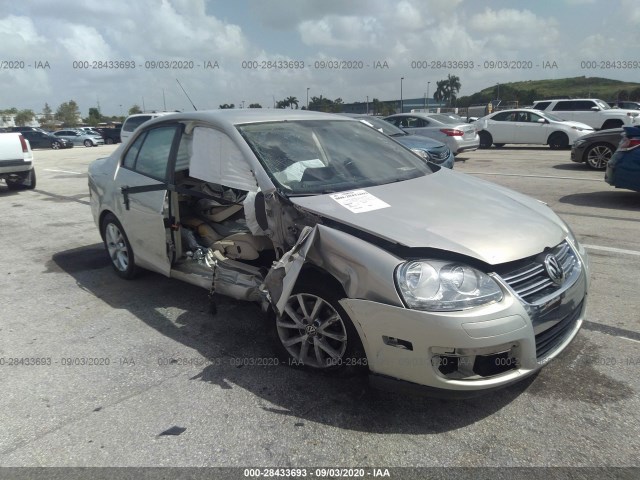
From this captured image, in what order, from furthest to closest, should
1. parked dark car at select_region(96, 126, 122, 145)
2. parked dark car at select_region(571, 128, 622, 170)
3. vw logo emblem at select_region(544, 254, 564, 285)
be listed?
1. parked dark car at select_region(96, 126, 122, 145)
2. parked dark car at select_region(571, 128, 622, 170)
3. vw logo emblem at select_region(544, 254, 564, 285)

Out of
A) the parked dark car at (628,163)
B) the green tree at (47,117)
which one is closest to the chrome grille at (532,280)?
the parked dark car at (628,163)

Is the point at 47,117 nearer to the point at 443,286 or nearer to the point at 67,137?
the point at 67,137

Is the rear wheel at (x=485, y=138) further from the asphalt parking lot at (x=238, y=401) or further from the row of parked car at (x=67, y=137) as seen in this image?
the row of parked car at (x=67, y=137)

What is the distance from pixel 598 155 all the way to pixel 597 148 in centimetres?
20

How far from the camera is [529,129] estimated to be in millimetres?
17234

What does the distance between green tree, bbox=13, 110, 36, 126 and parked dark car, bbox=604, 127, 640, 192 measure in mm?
75523

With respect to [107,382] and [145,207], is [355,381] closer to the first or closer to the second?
[107,382]

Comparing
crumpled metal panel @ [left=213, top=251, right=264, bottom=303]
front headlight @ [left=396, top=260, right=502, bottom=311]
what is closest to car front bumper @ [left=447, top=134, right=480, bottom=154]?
crumpled metal panel @ [left=213, top=251, right=264, bottom=303]

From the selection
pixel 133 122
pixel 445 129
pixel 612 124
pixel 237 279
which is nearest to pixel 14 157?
pixel 133 122

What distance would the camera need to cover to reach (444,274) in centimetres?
252

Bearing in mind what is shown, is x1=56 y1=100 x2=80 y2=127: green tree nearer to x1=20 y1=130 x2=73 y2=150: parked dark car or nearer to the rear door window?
x1=20 y1=130 x2=73 y2=150: parked dark car

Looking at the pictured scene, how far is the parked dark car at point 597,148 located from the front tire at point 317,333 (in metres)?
10.7

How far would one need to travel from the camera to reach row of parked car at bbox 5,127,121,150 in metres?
34.4

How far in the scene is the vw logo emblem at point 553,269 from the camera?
2719 millimetres
